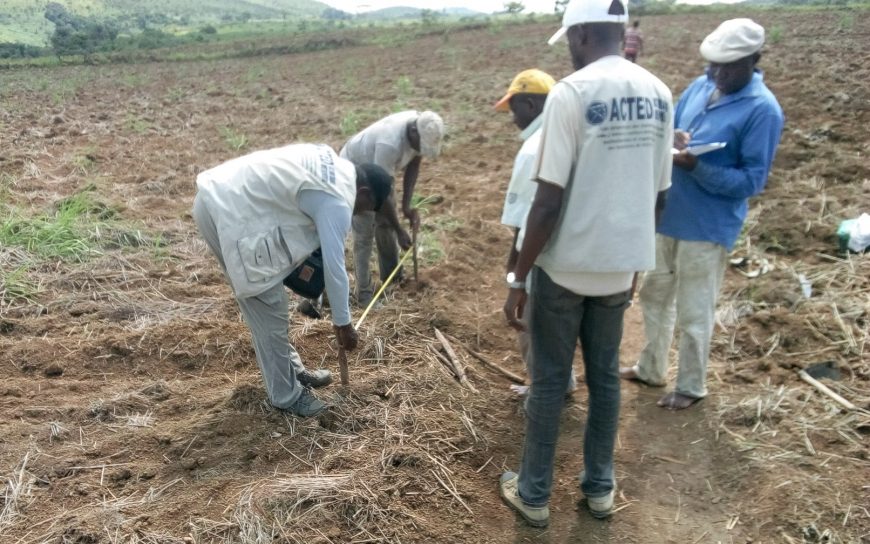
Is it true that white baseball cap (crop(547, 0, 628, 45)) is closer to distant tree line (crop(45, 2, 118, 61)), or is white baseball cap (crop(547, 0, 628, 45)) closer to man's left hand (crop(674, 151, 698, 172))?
man's left hand (crop(674, 151, 698, 172))

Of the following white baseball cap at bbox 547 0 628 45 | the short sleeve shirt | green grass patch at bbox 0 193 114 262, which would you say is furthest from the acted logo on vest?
green grass patch at bbox 0 193 114 262

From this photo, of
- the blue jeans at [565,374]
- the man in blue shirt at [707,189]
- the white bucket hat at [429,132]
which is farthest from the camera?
the white bucket hat at [429,132]

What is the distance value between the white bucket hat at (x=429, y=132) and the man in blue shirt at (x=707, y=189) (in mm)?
1456

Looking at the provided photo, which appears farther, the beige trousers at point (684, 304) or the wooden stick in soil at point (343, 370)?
the wooden stick in soil at point (343, 370)

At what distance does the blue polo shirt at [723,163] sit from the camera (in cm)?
282

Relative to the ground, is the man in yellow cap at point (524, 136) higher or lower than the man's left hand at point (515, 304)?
higher

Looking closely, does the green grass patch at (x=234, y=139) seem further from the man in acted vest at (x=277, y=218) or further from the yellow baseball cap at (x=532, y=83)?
the yellow baseball cap at (x=532, y=83)

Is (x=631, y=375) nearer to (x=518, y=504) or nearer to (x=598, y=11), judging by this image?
(x=518, y=504)

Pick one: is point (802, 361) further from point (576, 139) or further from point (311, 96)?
point (311, 96)

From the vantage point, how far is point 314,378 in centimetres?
339

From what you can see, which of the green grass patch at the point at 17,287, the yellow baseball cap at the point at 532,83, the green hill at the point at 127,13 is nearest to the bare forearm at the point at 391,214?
the yellow baseball cap at the point at 532,83

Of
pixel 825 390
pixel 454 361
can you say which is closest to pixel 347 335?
pixel 454 361

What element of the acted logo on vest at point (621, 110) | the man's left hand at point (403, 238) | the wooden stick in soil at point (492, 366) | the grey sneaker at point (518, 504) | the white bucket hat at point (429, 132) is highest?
the acted logo on vest at point (621, 110)

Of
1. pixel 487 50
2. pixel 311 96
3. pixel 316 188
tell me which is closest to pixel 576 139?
pixel 316 188
